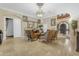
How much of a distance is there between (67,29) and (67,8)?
365mm

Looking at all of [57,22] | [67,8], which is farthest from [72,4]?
[57,22]

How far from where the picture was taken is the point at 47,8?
2820 millimetres

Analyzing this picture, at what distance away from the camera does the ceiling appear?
9.19 feet

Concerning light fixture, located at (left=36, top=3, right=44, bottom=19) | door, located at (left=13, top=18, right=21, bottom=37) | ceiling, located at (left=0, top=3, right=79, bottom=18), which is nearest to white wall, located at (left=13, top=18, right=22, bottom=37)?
door, located at (left=13, top=18, right=21, bottom=37)

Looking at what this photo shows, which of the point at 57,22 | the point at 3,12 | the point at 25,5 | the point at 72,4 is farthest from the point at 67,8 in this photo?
the point at 3,12

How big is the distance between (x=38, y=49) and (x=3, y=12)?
34.9 inches

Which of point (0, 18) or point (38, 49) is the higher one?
point (0, 18)

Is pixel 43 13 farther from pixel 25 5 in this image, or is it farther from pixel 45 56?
pixel 45 56

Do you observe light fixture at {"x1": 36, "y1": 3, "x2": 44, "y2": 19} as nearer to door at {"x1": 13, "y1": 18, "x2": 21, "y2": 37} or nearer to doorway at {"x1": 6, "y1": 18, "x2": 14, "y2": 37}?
door at {"x1": 13, "y1": 18, "x2": 21, "y2": 37}

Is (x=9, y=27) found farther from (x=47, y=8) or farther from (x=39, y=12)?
(x=47, y=8)

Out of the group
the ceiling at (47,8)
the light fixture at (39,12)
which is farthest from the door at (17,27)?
the light fixture at (39,12)

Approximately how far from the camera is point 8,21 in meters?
2.78

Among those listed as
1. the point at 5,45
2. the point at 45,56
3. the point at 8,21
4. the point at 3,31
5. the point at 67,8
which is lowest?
the point at 45,56

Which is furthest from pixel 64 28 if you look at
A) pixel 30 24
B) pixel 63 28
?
pixel 30 24
